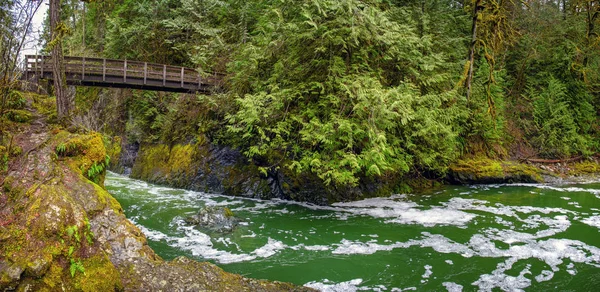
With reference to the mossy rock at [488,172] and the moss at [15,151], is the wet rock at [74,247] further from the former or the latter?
the mossy rock at [488,172]

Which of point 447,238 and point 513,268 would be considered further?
point 447,238

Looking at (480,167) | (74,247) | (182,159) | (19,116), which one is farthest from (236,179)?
(480,167)

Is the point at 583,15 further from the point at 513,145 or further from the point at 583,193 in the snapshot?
the point at 583,193

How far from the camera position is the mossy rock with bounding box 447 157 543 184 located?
1536cm

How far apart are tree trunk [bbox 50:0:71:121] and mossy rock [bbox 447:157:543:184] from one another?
1356 cm

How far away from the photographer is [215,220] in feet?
30.4

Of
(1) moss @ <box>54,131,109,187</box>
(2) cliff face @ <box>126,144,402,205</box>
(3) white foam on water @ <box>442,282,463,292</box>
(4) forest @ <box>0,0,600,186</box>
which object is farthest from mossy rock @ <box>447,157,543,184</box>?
(1) moss @ <box>54,131,109,187</box>

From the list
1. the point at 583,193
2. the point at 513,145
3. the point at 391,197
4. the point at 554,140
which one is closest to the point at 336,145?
the point at 391,197

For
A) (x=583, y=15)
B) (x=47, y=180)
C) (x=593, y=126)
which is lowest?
(x=47, y=180)

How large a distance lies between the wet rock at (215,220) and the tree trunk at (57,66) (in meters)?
3.74

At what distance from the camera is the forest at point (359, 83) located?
428 inches

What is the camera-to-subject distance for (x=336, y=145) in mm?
10758

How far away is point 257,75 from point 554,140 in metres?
14.9

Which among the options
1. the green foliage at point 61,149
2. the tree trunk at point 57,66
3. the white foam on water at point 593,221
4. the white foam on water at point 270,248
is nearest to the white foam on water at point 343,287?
the white foam on water at point 270,248
